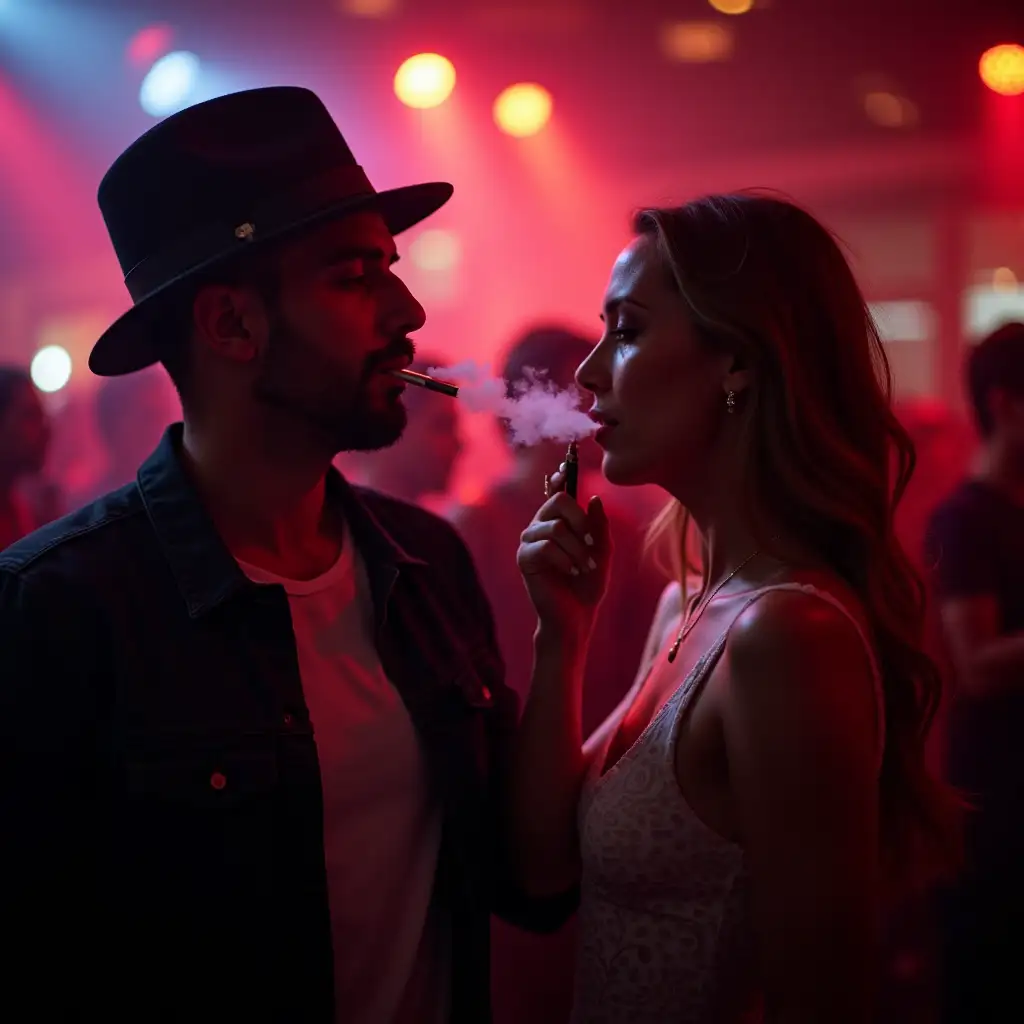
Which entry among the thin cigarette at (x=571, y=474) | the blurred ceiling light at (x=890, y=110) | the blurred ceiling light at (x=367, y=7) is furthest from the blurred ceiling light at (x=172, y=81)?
the blurred ceiling light at (x=890, y=110)

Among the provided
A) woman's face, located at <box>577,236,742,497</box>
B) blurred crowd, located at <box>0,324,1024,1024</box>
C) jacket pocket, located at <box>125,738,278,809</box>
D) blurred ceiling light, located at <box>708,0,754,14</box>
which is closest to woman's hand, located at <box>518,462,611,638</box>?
woman's face, located at <box>577,236,742,497</box>

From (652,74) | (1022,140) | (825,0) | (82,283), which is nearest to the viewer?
Answer: (825,0)

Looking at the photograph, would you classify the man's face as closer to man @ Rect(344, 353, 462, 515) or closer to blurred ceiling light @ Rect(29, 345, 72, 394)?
man @ Rect(344, 353, 462, 515)

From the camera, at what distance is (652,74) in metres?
8.19

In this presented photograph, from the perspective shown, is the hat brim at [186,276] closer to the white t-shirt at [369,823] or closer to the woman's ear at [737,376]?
the white t-shirt at [369,823]

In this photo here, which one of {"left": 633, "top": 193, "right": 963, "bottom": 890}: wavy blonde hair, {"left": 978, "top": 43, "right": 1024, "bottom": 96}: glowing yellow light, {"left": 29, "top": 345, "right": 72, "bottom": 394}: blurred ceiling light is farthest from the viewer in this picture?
{"left": 29, "top": 345, "right": 72, "bottom": 394}: blurred ceiling light

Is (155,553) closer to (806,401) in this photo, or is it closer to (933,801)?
(806,401)

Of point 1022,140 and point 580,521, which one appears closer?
point 580,521

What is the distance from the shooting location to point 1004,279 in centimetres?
991

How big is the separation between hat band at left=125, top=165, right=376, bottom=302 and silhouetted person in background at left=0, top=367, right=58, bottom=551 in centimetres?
157

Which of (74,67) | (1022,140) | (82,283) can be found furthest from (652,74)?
(82,283)

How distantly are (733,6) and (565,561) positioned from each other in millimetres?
6459

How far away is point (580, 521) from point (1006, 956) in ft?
7.61

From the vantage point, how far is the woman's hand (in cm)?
171
